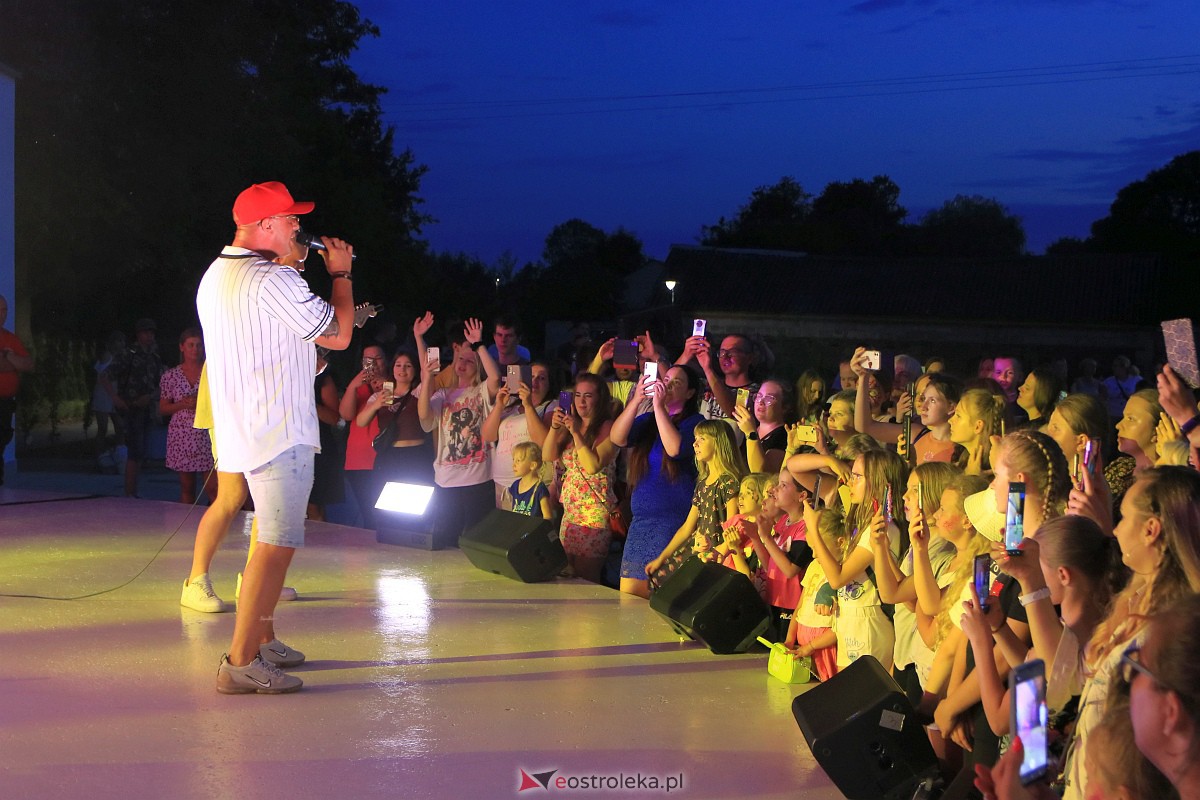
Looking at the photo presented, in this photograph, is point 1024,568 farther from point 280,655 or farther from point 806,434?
point 806,434

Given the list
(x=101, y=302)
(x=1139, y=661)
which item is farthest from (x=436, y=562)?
(x=101, y=302)

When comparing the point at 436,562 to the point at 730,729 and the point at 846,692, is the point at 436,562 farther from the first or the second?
the point at 846,692

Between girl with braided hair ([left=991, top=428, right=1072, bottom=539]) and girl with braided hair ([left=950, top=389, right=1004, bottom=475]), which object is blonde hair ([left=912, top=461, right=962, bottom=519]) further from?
girl with braided hair ([left=950, top=389, right=1004, bottom=475])

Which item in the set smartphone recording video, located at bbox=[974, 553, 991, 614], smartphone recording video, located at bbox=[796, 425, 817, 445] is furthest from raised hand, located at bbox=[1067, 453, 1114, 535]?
A: smartphone recording video, located at bbox=[796, 425, 817, 445]

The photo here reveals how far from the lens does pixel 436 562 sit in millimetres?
6836

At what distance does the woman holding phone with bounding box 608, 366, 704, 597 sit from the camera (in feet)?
19.6

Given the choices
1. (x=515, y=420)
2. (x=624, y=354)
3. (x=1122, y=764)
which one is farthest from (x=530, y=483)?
(x=1122, y=764)

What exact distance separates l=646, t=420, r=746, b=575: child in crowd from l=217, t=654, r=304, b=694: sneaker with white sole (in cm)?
191

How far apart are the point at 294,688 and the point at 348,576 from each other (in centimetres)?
210

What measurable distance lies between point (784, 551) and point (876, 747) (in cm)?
176

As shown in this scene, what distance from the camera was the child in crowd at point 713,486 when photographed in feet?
18.1

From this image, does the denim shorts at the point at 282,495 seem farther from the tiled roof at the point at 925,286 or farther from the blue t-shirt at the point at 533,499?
the tiled roof at the point at 925,286

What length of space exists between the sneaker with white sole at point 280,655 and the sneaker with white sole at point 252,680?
0.89 feet

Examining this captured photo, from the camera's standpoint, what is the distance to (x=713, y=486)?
5582 millimetres
